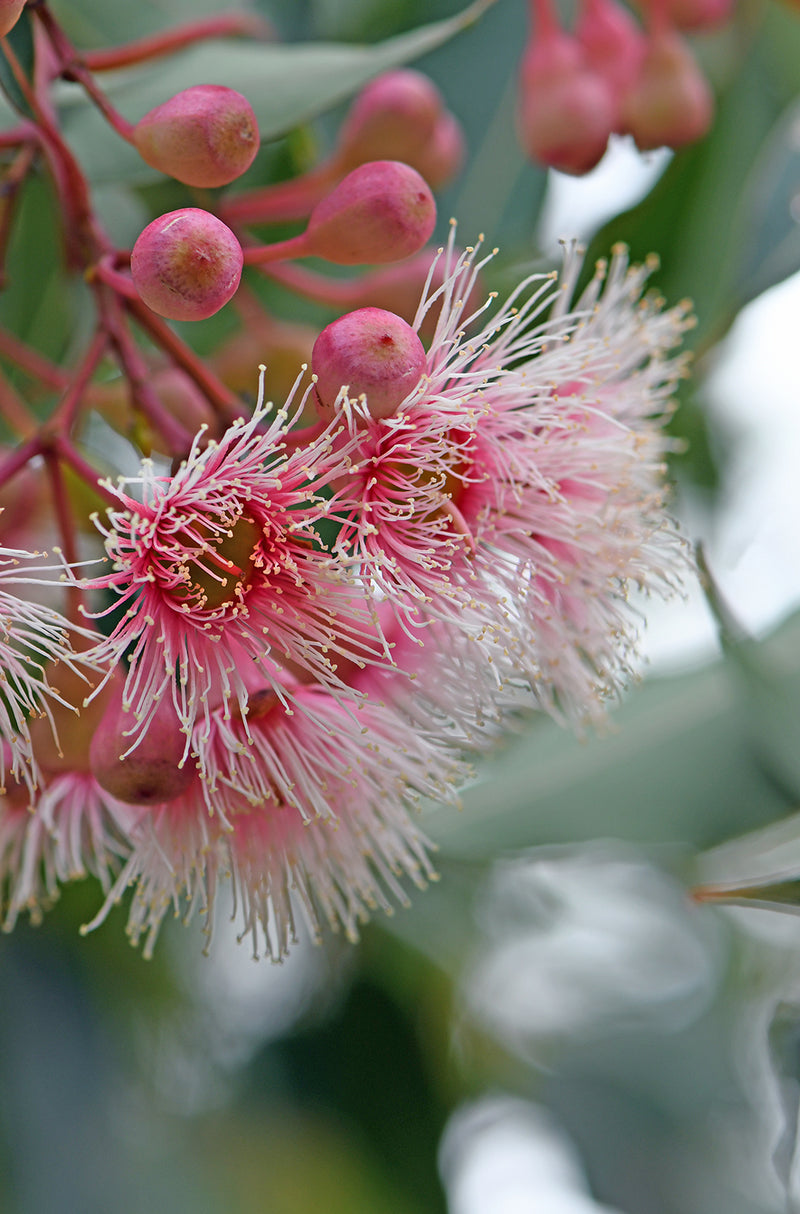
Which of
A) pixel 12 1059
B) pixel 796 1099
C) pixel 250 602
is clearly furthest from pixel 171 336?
pixel 12 1059

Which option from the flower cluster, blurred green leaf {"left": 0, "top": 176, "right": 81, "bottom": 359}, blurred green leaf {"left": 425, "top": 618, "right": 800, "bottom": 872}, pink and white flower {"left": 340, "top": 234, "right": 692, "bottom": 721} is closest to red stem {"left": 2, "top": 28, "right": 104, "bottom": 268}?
the flower cluster

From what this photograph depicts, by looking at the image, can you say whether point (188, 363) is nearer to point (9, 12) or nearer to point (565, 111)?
point (9, 12)

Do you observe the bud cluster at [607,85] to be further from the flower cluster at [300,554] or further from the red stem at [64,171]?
the red stem at [64,171]

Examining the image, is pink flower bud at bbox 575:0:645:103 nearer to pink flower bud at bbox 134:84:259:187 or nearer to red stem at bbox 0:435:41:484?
pink flower bud at bbox 134:84:259:187

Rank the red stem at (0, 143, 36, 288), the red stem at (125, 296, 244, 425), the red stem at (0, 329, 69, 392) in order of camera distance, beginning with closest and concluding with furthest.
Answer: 1. the red stem at (125, 296, 244, 425)
2. the red stem at (0, 143, 36, 288)
3. the red stem at (0, 329, 69, 392)

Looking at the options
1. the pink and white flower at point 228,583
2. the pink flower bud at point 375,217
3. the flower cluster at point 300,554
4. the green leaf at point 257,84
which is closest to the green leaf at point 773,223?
the flower cluster at point 300,554

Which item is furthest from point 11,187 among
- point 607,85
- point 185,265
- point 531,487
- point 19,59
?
point 607,85
